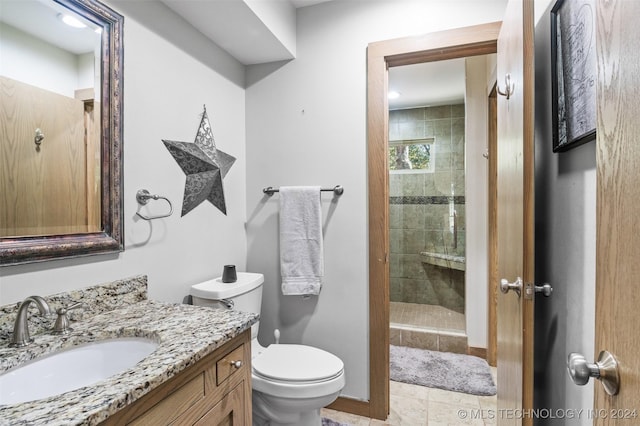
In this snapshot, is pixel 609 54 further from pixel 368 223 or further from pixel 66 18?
pixel 66 18

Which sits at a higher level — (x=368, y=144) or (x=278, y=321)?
(x=368, y=144)

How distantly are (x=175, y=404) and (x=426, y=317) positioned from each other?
287cm

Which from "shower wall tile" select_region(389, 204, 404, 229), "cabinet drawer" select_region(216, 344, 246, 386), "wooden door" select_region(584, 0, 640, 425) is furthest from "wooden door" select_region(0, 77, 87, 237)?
"shower wall tile" select_region(389, 204, 404, 229)

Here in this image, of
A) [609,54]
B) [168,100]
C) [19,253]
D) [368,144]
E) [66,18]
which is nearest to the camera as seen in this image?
[609,54]

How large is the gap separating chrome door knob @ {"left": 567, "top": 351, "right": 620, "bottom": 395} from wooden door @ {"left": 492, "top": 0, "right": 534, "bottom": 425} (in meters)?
0.48

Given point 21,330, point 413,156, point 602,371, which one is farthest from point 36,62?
point 413,156

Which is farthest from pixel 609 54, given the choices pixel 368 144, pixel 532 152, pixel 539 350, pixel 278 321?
pixel 278 321

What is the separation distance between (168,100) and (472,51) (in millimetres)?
1576

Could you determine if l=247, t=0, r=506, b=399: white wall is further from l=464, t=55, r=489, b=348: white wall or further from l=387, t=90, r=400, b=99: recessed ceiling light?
l=387, t=90, r=400, b=99: recessed ceiling light

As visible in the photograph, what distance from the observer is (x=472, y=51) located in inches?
67.5

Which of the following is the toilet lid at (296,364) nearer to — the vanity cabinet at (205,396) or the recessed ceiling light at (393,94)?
the vanity cabinet at (205,396)

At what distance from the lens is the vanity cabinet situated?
2.40 feet

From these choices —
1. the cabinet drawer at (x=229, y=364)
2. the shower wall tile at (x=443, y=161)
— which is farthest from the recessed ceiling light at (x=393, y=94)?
the cabinet drawer at (x=229, y=364)

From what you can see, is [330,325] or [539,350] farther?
[330,325]
